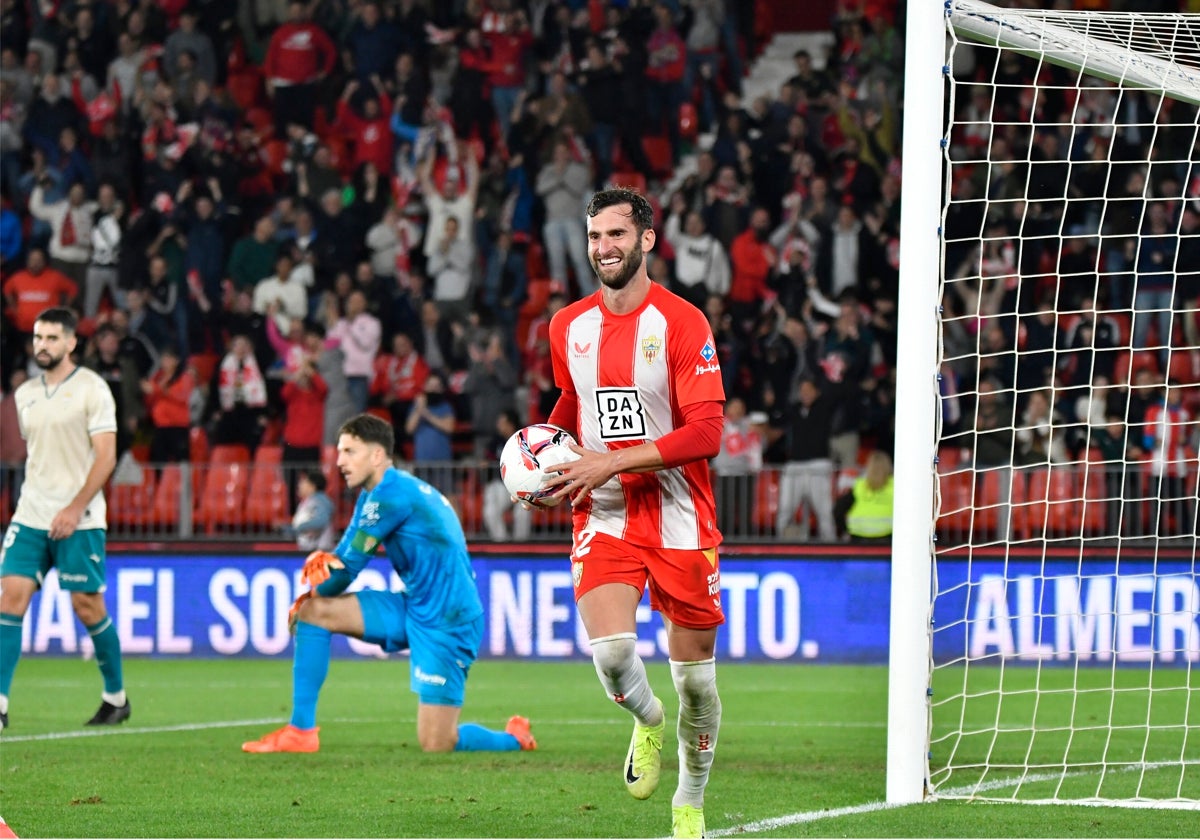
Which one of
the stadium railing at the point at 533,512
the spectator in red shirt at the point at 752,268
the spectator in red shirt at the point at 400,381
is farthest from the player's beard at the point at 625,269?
the spectator in red shirt at the point at 752,268

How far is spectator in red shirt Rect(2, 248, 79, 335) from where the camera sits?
62.1 feet

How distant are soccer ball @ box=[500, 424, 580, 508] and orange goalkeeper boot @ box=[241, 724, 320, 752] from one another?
3693 mm

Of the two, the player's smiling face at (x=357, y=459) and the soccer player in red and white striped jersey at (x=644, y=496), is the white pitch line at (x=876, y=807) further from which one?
the player's smiling face at (x=357, y=459)

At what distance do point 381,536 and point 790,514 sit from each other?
6.92 m

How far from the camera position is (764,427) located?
16.9m

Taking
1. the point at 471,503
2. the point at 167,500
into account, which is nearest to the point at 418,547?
the point at 471,503

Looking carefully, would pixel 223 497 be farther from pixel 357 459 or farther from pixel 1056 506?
pixel 1056 506

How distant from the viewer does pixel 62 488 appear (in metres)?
10.5

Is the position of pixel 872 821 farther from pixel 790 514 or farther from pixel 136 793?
pixel 790 514

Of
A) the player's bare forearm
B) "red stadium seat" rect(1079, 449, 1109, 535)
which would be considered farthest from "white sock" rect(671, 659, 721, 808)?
"red stadium seat" rect(1079, 449, 1109, 535)

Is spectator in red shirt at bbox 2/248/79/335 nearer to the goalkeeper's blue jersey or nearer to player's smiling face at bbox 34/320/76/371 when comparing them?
player's smiling face at bbox 34/320/76/371

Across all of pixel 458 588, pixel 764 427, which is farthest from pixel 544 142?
pixel 458 588

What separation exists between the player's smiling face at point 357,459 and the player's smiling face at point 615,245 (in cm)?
335

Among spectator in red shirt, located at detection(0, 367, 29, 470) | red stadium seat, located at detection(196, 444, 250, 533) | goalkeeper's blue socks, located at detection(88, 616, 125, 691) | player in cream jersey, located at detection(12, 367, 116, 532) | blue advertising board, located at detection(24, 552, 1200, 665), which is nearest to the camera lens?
player in cream jersey, located at detection(12, 367, 116, 532)
